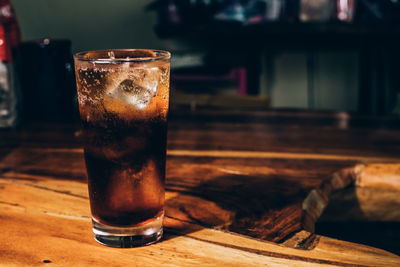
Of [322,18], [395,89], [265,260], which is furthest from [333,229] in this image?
[395,89]

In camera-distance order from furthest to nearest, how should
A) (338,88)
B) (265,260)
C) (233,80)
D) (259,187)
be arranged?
(338,88)
(233,80)
(259,187)
(265,260)

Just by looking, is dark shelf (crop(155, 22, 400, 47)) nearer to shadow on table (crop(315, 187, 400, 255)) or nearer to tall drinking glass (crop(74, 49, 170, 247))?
shadow on table (crop(315, 187, 400, 255))

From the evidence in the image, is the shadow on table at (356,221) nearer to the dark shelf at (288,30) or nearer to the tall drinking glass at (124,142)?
the tall drinking glass at (124,142)

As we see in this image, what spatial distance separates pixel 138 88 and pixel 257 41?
310 cm

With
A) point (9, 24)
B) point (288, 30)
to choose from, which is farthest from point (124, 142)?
point (288, 30)

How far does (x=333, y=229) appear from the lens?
3.10ft

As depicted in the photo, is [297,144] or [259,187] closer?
[259,187]

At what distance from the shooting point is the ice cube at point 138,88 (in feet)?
1.78

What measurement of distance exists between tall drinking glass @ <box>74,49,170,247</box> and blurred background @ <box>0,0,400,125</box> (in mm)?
1152

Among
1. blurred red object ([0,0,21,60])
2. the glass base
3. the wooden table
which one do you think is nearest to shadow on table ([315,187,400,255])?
the wooden table

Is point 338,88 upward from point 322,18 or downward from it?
downward

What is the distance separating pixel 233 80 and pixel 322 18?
0.79 meters

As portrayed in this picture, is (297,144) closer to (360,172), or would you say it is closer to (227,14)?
(360,172)

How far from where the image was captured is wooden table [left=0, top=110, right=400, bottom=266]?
55cm
